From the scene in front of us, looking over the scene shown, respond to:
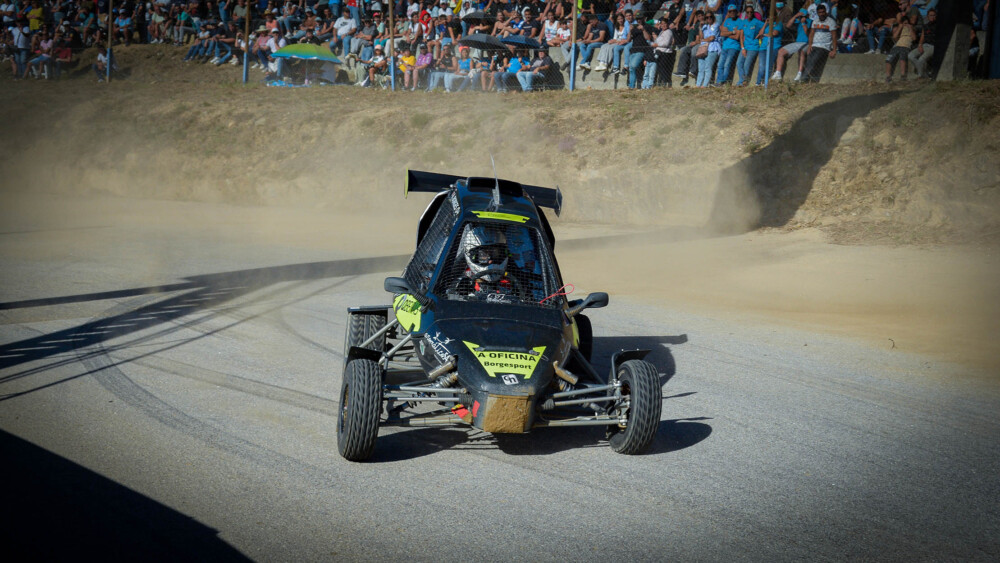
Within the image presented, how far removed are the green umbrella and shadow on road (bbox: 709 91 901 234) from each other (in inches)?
499

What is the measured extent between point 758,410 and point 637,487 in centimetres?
217

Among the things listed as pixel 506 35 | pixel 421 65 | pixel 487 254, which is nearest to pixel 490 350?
pixel 487 254

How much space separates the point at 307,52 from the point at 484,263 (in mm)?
20304

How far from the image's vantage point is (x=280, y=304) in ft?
36.4

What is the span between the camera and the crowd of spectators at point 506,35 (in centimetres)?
1812

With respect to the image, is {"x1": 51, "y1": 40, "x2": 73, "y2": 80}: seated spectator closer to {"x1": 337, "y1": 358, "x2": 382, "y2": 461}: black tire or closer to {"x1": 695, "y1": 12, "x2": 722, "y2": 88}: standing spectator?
{"x1": 695, "y1": 12, "x2": 722, "y2": 88}: standing spectator

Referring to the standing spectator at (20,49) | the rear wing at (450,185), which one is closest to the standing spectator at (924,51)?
the rear wing at (450,185)

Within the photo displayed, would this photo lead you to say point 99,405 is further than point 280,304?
No

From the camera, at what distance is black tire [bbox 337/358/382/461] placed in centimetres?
550

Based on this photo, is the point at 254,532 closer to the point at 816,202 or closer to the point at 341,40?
the point at 816,202

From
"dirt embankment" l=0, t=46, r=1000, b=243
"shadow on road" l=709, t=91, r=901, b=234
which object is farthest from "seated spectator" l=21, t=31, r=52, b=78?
"shadow on road" l=709, t=91, r=901, b=234

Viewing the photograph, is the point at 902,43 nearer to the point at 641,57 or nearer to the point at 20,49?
the point at 641,57

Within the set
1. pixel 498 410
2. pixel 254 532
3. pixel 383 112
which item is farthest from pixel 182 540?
pixel 383 112

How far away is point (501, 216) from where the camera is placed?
689 centimetres
